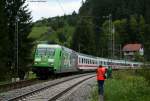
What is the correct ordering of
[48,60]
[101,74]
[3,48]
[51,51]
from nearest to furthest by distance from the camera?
[101,74] → [48,60] → [51,51] → [3,48]

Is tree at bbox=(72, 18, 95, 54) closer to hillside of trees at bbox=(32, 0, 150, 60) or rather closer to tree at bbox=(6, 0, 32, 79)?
hillside of trees at bbox=(32, 0, 150, 60)

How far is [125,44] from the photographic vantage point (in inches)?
4902

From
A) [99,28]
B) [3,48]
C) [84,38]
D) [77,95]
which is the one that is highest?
[99,28]

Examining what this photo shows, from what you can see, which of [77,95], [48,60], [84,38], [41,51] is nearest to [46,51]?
[41,51]

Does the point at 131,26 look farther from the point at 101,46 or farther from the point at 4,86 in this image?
the point at 4,86

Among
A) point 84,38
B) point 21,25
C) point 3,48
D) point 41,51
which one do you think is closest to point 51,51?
point 41,51

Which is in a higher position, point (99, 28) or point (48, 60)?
point (99, 28)

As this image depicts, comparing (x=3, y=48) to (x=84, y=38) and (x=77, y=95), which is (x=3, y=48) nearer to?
(x=77, y=95)

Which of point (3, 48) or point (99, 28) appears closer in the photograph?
point (3, 48)

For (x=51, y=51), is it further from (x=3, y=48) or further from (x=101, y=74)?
(x=101, y=74)

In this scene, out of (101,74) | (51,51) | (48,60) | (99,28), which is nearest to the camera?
(101,74)

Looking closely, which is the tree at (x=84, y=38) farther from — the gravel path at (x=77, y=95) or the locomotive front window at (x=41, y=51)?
the gravel path at (x=77, y=95)

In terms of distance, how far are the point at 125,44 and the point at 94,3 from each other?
1155 inches

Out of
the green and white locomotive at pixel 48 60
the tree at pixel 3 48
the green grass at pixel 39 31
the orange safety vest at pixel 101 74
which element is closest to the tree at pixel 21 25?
the tree at pixel 3 48
